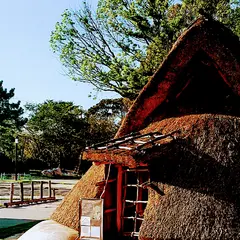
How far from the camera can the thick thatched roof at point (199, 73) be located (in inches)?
434

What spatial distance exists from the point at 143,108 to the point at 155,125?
1.96 ft

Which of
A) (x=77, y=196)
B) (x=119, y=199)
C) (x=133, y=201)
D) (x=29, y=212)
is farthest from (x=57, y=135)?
(x=133, y=201)

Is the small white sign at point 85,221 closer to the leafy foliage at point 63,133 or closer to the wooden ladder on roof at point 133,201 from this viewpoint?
the wooden ladder on roof at point 133,201

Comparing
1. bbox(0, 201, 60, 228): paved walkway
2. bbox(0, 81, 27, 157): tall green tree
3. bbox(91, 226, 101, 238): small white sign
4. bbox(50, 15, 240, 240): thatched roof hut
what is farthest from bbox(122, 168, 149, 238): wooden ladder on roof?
bbox(0, 81, 27, 157): tall green tree

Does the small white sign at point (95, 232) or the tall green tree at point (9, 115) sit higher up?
the tall green tree at point (9, 115)

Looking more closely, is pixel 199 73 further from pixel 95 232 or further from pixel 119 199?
pixel 95 232

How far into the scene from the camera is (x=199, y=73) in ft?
37.9

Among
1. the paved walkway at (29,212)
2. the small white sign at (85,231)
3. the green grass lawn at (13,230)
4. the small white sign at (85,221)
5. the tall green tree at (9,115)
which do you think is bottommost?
the green grass lawn at (13,230)

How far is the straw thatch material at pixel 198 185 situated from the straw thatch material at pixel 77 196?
263 cm

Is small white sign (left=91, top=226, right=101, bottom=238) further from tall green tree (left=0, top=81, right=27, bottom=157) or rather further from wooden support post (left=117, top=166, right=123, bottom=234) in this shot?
tall green tree (left=0, top=81, right=27, bottom=157)

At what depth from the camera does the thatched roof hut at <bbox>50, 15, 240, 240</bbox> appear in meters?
9.33

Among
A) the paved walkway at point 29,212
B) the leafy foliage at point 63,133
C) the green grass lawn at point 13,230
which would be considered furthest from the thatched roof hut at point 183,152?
the leafy foliage at point 63,133

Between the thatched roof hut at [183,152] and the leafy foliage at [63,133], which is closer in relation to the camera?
the thatched roof hut at [183,152]

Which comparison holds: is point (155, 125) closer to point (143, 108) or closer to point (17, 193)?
point (143, 108)
